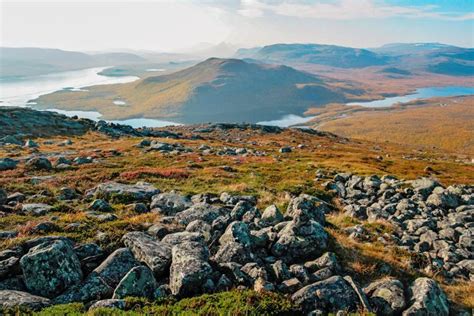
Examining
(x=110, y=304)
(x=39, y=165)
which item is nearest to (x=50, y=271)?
(x=110, y=304)

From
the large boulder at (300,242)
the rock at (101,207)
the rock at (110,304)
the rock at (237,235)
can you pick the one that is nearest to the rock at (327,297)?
the large boulder at (300,242)

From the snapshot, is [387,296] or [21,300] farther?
[387,296]

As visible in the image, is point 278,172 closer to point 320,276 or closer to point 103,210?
point 103,210

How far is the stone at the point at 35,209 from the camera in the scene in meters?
20.1

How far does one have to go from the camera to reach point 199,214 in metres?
19.7

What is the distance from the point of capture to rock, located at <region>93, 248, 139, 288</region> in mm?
12430

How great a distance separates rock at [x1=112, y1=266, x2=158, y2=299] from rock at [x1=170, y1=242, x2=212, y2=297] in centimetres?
72

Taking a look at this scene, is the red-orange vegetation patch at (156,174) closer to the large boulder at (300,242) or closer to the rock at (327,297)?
the large boulder at (300,242)

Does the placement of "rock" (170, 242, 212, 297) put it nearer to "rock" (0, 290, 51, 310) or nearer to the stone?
"rock" (0, 290, 51, 310)

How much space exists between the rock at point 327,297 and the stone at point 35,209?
15723mm

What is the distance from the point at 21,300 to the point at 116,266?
124 inches

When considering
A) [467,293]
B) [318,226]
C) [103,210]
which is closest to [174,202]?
[103,210]

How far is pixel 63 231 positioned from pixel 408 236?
1939 cm

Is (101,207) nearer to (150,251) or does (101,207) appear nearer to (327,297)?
(150,251)
